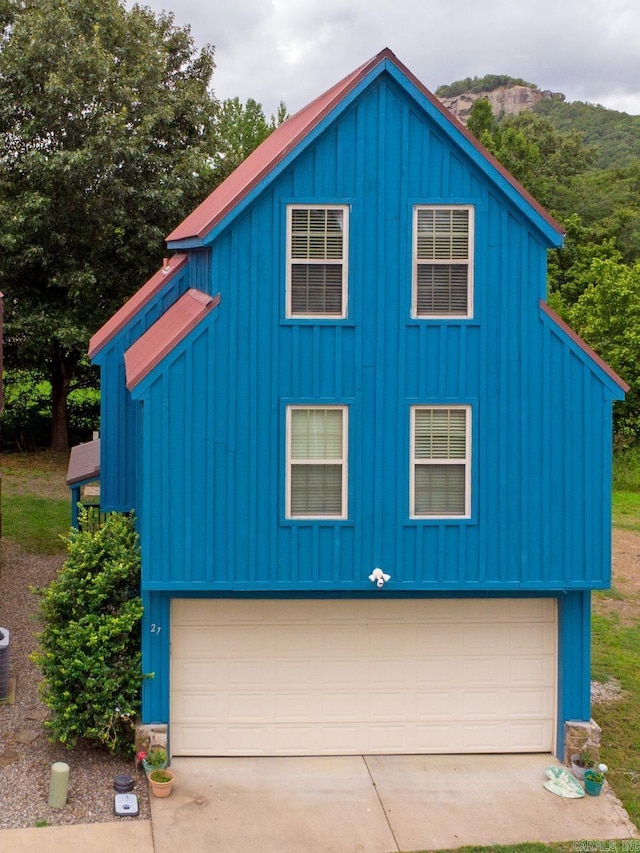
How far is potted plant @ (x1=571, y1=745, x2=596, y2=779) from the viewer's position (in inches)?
453

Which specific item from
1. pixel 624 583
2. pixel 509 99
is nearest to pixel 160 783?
pixel 624 583

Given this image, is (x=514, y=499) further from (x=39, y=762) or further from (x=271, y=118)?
(x=271, y=118)

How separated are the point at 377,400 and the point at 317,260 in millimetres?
1784

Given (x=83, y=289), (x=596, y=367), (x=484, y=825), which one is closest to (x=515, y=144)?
(x=83, y=289)

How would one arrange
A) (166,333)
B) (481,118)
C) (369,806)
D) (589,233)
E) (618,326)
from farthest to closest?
(481,118) → (589,233) → (618,326) → (166,333) → (369,806)

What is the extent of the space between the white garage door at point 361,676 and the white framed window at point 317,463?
1407 millimetres

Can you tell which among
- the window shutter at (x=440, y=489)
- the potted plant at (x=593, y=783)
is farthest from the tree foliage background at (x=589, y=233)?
the potted plant at (x=593, y=783)

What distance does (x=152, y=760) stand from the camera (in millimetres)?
11195

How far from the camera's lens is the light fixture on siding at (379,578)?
11.1m

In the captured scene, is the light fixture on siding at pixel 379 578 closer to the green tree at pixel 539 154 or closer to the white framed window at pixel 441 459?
the white framed window at pixel 441 459

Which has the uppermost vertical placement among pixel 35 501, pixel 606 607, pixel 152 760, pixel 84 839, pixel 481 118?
pixel 481 118

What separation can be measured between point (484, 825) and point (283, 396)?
17.1 ft

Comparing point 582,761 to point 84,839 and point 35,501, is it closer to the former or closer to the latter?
point 84,839

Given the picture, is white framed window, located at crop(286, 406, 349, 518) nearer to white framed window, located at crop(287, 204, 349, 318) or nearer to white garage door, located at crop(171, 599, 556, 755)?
white framed window, located at crop(287, 204, 349, 318)
